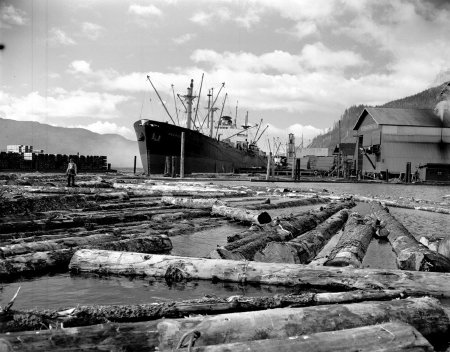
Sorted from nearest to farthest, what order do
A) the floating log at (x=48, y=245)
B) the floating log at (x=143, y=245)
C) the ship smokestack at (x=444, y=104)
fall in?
the floating log at (x=48, y=245)
the floating log at (x=143, y=245)
the ship smokestack at (x=444, y=104)

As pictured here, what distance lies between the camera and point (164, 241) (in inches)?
354

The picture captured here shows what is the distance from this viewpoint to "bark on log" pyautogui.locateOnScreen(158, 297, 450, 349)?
3730 millimetres

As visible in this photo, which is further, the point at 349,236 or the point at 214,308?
the point at 349,236

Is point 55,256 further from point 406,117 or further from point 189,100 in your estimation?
point 189,100

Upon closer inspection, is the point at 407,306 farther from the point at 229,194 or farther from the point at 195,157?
the point at 195,157

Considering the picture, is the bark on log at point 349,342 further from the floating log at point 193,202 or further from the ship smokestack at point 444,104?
the ship smokestack at point 444,104

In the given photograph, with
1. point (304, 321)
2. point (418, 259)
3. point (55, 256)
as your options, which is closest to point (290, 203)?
point (418, 259)

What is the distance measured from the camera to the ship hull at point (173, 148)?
58.2m

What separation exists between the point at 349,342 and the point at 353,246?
5.42m

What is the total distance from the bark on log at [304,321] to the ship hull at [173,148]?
54587 millimetres

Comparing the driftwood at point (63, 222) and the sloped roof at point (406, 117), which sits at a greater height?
the sloped roof at point (406, 117)

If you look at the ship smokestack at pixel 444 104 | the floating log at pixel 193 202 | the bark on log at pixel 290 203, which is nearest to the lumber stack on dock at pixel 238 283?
the floating log at pixel 193 202

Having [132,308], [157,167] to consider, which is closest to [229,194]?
[132,308]

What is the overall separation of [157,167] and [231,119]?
130 ft
